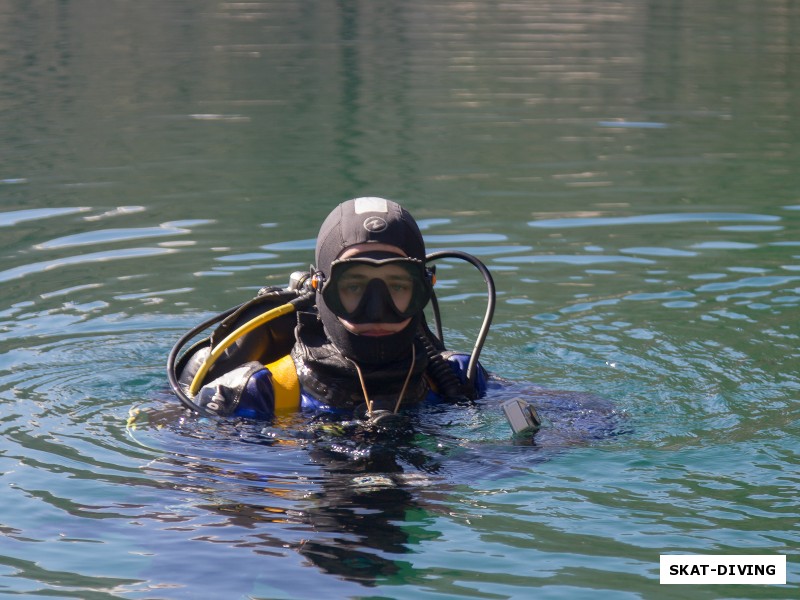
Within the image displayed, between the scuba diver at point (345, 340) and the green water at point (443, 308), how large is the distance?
15cm

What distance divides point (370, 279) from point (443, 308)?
261 cm

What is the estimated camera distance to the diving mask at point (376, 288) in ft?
15.2

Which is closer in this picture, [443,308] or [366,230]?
[366,230]

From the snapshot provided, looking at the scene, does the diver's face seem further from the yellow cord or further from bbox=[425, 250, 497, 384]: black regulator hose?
the yellow cord

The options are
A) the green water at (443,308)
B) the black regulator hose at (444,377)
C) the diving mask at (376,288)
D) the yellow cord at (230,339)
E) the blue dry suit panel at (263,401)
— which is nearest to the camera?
the green water at (443,308)

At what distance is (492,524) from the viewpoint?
422 cm

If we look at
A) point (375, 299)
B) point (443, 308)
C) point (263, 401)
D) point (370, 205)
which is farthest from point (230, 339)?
point (443, 308)

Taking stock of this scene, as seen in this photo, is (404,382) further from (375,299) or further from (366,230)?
(366,230)

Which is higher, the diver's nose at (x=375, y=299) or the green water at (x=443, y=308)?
the diver's nose at (x=375, y=299)

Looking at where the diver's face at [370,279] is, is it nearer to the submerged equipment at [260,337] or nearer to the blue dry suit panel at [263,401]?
the submerged equipment at [260,337]

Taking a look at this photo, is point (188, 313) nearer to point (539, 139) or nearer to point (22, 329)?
point (22, 329)

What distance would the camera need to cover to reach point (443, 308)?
7227mm

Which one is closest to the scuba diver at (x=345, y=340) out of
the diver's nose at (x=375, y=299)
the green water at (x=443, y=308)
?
the diver's nose at (x=375, y=299)

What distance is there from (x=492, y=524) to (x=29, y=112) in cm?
1092
